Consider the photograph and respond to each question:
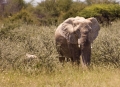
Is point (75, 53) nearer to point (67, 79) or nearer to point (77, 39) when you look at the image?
point (77, 39)

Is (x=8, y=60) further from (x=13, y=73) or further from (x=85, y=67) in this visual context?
(x=85, y=67)

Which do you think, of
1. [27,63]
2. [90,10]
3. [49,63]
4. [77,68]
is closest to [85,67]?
[77,68]

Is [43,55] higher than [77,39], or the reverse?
[77,39]

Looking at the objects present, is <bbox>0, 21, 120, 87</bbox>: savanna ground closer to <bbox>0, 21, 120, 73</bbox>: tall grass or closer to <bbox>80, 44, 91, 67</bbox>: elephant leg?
<bbox>0, 21, 120, 73</bbox>: tall grass

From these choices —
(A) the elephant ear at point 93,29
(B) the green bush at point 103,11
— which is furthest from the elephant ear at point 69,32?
(B) the green bush at point 103,11

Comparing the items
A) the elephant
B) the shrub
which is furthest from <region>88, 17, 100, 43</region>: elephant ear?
the shrub

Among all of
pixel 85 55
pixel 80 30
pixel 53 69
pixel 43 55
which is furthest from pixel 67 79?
pixel 80 30

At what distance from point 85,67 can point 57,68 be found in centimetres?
91

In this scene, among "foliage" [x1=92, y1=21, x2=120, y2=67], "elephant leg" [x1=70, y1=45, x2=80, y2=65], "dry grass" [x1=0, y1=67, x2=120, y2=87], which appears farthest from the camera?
"elephant leg" [x1=70, y1=45, x2=80, y2=65]

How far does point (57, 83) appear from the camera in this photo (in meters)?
8.38

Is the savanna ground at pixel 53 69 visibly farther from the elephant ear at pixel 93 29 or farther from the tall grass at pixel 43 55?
the elephant ear at pixel 93 29

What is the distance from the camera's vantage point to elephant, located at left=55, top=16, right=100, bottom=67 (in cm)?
1133

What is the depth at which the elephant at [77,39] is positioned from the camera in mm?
11328

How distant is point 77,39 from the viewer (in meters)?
11.8
